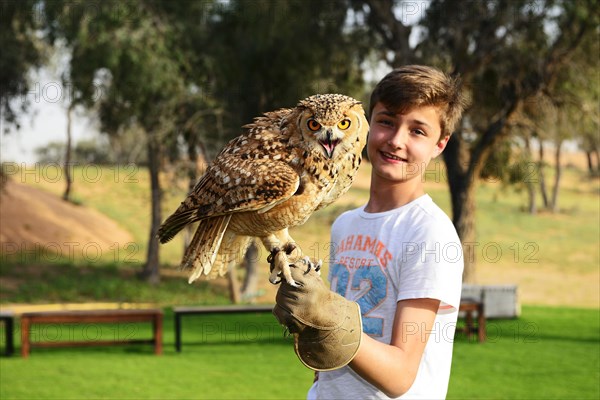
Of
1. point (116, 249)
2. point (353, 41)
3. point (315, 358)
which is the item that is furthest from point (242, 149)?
point (116, 249)

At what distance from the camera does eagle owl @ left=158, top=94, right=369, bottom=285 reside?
1.88 metres

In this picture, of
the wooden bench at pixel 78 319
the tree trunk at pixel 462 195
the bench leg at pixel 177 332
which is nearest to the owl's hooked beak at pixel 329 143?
the wooden bench at pixel 78 319

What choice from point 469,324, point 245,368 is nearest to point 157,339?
point 245,368

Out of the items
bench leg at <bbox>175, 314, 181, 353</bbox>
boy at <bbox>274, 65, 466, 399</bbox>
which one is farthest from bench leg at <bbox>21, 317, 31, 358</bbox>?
boy at <bbox>274, 65, 466, 399</bbox>

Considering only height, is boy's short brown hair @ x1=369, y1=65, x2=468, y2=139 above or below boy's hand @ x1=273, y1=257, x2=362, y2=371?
above

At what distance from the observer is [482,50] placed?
1543 centimetres

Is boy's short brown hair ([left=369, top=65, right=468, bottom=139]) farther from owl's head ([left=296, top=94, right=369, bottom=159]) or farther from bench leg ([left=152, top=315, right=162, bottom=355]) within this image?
bench leg ([left=152, top=315, right=162, bottom=355])

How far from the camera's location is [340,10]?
16734 millimetres

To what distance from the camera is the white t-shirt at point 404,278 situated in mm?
2186

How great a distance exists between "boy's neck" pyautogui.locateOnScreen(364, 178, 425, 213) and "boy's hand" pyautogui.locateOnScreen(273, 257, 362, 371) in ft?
2.02

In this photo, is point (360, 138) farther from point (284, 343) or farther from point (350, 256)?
point (284, 343)

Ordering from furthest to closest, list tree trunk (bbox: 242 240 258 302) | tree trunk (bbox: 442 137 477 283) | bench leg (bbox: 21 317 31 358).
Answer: tree trunk (bbox: 242 240 258 302) < tree trunk (bbox: 442 137 477 283) < bench leg (bbox: 21 317 31 358)

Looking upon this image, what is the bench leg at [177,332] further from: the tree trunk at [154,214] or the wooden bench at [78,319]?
the tree trunk at [154,214]

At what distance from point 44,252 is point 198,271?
25.2 m
